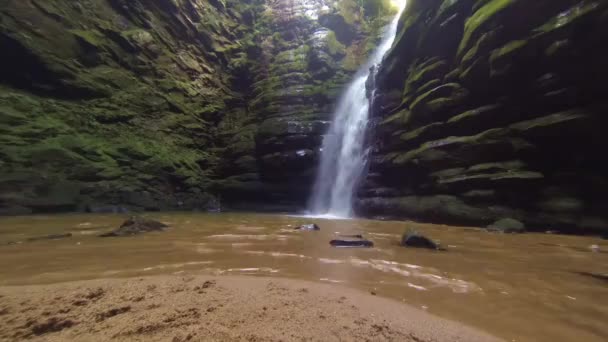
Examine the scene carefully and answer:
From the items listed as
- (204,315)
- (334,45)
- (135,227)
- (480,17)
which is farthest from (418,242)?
(334,45)

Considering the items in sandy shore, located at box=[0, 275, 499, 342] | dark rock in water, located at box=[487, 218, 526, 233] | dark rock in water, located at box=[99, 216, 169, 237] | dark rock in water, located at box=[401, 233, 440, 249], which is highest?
dark rock in water, located at box=[487, 218, 526, 233]

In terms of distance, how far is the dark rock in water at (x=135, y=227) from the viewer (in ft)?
18.1

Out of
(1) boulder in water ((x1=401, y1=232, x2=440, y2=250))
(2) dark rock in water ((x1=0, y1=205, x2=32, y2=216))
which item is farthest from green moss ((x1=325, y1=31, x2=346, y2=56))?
(1) boulder in water ((x1=401, y1=232, x2=440, y2=250))

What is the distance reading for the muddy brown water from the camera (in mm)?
2117

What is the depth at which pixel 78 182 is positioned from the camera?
12.8m

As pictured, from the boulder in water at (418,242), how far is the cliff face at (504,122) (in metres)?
6.29

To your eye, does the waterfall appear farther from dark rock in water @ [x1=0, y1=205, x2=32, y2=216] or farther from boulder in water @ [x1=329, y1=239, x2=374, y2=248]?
dark rock in water @ [x1=0, y1=205, x2=32, y2=216]

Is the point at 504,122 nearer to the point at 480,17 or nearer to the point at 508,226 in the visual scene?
the point at 508,226

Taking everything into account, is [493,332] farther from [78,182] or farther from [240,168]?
[240,168]

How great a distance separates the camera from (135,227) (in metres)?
5.82

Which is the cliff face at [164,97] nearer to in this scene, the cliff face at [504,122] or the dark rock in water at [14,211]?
the dark rock in water at [14,211]

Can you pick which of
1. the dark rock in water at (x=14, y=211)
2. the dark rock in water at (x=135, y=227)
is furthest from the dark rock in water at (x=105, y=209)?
the dark rock in water at (x=135, y=227)

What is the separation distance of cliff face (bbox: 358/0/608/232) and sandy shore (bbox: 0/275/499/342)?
31.8 feet

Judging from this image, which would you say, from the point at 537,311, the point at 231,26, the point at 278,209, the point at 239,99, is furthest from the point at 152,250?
the point at 231,26
